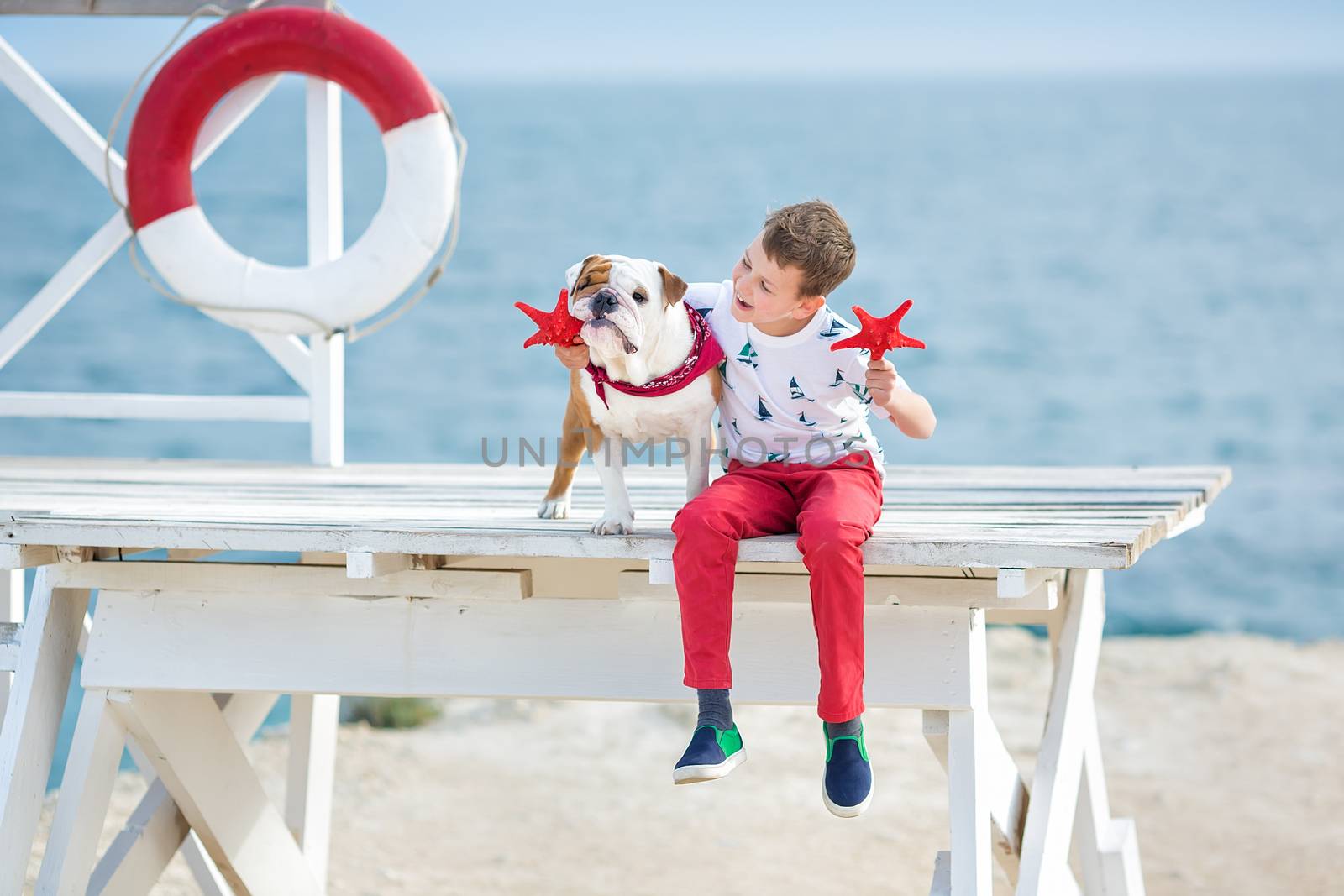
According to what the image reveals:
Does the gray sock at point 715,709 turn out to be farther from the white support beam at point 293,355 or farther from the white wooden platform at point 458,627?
the white support beam at point 293,355

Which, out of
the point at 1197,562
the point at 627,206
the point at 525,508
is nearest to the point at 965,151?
Answer: the point at 627,206

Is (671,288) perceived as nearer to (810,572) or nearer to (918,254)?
(810,572)

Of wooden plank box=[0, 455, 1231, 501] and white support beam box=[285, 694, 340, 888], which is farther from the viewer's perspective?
white support beam box=[285, 694, 340, 888]

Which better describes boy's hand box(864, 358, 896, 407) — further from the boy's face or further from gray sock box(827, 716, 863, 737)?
gray sock box(827, 716, 863, 737)

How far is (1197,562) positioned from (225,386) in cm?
1174

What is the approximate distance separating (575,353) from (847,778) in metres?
0.81

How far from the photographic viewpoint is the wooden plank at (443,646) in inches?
99.8


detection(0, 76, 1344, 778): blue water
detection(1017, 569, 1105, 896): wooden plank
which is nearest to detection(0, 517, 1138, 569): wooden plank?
detection(1017, 569, 1105, 896): wooden plank

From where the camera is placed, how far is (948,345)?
19.3 m

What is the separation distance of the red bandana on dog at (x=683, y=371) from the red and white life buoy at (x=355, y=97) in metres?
1.73

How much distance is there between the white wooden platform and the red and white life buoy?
100 centimetres

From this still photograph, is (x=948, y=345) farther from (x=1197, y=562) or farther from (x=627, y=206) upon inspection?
(x=1197, y=562)

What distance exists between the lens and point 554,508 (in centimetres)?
275

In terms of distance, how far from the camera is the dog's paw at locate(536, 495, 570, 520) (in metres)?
2.74
